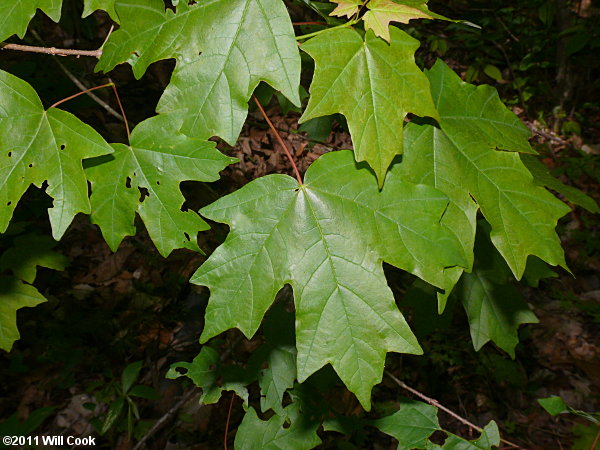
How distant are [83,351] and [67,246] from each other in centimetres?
92

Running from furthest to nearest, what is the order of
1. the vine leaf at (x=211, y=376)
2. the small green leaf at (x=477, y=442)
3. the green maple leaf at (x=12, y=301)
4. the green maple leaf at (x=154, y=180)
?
1. the green maple leaf at (x=12, y=301)
2. the vine leaf at (x=211, y=376)
3. the small green leaf at (x=477, y=442)
4. the green maple leaf at (x=154, y=180)

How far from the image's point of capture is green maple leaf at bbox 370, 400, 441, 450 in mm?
1733

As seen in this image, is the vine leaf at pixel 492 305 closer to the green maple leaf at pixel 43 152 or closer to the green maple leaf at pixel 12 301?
the green maple leaf at pixel 43 152

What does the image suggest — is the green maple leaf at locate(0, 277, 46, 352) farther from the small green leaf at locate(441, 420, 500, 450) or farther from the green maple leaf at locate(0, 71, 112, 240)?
the small green leaf at locate(441, 420, 500, 450)

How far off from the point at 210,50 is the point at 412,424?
→ 156cm

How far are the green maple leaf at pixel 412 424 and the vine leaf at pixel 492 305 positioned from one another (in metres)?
0.34

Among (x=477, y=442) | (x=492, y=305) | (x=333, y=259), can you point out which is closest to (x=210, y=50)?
(x=333, y=259)

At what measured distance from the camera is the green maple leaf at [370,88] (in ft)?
3.57

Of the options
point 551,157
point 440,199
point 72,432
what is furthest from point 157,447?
point 551,157

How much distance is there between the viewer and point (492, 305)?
1879 mm

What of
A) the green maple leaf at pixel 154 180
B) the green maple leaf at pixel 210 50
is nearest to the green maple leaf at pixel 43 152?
the green maple leaf at pixel 154 180

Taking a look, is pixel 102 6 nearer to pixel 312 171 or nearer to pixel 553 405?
pixel 312 171

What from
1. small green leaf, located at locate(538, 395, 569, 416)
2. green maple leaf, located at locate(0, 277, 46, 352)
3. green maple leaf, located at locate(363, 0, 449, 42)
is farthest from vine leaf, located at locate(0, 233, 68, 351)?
small green leaf, located at locate(538, 395, 569, 416)

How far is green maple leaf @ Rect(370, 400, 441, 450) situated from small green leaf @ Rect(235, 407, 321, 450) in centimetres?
28
